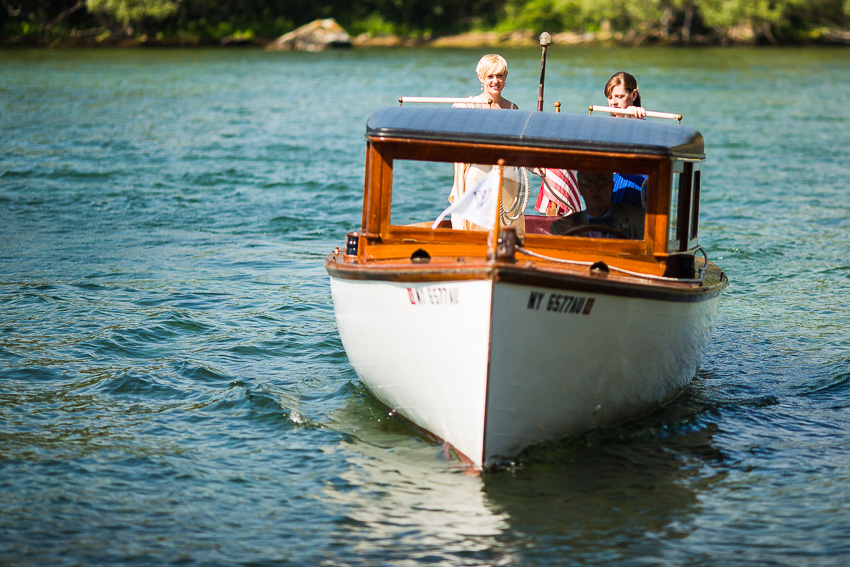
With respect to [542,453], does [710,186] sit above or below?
above

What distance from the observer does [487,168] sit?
24.1 feet

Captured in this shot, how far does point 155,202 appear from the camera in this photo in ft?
54.0

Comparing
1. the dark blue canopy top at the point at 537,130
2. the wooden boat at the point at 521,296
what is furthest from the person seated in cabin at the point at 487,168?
the dark blue canopy top at the point at 537,130

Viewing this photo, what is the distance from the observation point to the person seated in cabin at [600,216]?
7.37 metres

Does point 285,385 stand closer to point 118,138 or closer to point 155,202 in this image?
point 155,202

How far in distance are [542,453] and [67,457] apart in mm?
3289

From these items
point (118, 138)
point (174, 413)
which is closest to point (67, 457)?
point (174, 413)

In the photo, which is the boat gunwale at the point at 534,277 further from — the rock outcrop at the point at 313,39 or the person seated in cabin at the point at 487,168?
the rock outcrop at the point at 313,39

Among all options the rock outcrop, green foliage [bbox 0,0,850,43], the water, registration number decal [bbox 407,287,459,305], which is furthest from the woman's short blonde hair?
the rock outcrop

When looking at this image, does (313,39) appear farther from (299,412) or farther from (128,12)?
(299,412)

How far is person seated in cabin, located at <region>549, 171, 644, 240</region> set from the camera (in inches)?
290

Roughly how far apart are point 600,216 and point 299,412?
2.78 metres

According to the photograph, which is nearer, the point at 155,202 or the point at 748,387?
the point at 748,387

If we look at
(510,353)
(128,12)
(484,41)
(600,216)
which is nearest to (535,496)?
(510,353)
